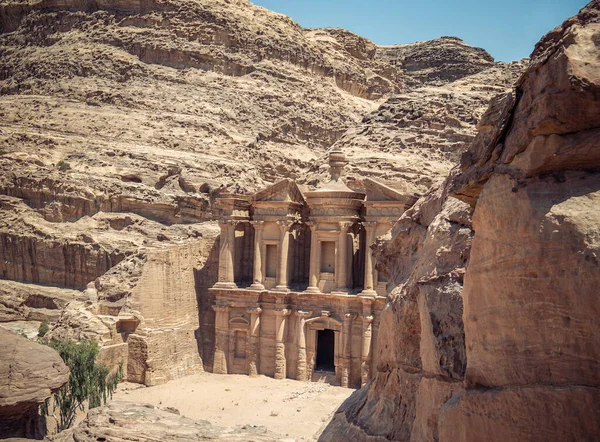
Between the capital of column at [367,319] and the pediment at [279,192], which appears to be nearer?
the capital of column at [367,319]

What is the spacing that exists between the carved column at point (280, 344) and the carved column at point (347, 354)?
118 inches

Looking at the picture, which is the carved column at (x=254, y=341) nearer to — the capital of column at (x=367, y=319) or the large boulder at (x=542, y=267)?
the capital of column at (x=367, y=319)

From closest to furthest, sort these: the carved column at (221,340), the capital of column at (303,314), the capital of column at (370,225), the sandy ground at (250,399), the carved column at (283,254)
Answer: the sandy ground at (250,399)
the capital of column at (370,225)
the capital of column at (303,314)
the carved column at (283,254)
the carved column at (221,340)

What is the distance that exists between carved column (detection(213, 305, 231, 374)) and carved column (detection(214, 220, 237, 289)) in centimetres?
126

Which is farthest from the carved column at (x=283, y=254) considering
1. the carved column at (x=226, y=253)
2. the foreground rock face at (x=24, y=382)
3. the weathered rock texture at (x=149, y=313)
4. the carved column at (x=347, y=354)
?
the foreground rock face at (x=24, y=382)

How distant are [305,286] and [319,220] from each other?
3.77m

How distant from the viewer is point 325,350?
33219 mm

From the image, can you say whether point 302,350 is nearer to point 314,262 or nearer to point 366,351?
point 366,351

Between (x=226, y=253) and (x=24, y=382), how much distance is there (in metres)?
17.7

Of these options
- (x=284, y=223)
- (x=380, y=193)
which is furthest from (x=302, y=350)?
(x=380, y=193)

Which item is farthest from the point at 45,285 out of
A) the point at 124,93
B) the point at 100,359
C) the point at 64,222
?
the point at 124,93

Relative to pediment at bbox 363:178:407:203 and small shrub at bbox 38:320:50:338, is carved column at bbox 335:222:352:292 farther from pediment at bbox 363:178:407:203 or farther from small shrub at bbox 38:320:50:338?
small shrub at bbox 38:320:50:338

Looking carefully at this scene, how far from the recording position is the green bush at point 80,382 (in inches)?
868

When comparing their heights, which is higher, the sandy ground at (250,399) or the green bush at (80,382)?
the green bush at (80,382)
